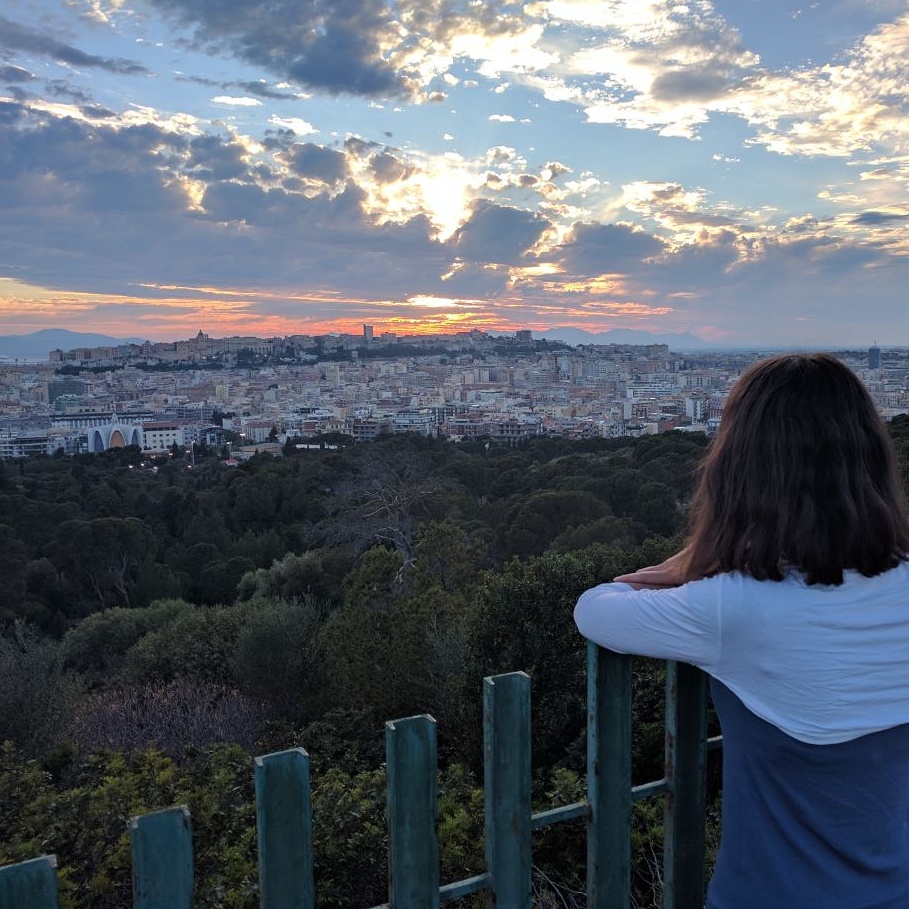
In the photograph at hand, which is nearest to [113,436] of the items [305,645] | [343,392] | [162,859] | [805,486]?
[343,392]

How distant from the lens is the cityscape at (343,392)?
49.2 metres

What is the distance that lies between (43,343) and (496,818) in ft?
348

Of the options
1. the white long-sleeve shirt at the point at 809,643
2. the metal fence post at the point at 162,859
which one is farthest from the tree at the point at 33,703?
the white long-sleeve shirt at the point at 809,643

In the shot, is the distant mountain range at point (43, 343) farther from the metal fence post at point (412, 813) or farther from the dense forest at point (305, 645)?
the metal fence post at point (412, 813)

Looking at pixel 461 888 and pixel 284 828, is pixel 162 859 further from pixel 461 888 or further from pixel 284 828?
pixel 461 888

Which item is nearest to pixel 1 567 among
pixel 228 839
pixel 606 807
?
pixel 228 839

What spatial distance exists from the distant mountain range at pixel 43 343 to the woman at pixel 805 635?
321 ft

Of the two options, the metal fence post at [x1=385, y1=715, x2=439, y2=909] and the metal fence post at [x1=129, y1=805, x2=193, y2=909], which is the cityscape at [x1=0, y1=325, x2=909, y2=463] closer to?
the metal fence post at [x1=385, y1=715, x2=439, y2=909]

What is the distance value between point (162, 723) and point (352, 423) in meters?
48.8

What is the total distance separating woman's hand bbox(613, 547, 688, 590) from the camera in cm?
104

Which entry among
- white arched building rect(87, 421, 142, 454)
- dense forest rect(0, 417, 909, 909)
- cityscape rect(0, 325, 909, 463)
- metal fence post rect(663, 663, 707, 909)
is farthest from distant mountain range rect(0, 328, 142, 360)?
metal fence post rect(663, 663, 707, 909)

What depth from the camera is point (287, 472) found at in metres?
23.8

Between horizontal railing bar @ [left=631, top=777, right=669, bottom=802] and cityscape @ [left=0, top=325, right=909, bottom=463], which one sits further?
cityscape @ [left=0, top=325, right=909, bottom=463]

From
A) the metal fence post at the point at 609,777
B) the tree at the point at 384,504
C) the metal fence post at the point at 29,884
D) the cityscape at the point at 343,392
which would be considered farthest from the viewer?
the cityscape at the point at 343,392
